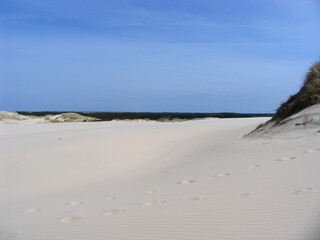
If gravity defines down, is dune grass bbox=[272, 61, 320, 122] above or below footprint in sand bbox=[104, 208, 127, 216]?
above

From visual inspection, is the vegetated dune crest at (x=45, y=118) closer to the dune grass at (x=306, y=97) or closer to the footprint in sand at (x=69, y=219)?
the dune grass at (x=306, y=97)

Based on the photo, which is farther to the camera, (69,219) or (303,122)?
(303,122)

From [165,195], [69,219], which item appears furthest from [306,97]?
[69,219]

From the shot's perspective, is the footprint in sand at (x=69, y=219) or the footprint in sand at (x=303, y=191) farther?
the footprint in sand at (x=69, y=219)

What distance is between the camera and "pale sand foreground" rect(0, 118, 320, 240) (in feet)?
10.0

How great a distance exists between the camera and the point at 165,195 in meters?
4.50

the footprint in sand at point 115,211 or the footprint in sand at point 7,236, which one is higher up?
the footprint in sand at point 115,211

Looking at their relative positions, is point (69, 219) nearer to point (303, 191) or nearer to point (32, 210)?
point (32, 210)

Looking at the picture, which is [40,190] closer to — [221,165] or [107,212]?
[107,212]

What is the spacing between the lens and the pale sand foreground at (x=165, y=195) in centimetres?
305

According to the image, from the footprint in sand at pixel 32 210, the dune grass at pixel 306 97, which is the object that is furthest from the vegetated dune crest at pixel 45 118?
the footprint in sand at pixel 32 210

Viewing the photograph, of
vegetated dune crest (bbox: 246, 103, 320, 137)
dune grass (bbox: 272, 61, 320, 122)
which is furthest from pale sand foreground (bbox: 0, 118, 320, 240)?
dune grass (bbox: 272, 61, 320, 122)

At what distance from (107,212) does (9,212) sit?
183 centimetres

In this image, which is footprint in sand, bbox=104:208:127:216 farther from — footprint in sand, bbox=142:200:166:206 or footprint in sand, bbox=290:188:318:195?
footprint in sand, bbox=290:188:318:195
